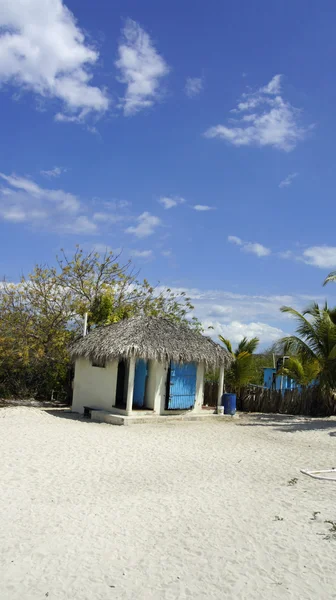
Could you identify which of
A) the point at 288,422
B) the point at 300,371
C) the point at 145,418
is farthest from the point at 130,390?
the point at 300,371

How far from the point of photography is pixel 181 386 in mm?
14961

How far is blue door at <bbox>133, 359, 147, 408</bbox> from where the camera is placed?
14977 mm

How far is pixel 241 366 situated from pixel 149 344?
5528 millimetres

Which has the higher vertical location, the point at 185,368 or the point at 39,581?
the point at 185,368

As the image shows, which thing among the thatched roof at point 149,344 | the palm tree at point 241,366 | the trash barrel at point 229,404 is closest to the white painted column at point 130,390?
the thatched roof at point 149,344

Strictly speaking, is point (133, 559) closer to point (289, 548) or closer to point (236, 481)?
point (289, 548)

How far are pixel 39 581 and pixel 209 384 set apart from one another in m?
14.1

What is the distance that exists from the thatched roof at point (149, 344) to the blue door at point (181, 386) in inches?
17.7

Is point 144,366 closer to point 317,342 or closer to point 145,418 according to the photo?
point 145,418

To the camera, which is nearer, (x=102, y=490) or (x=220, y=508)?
(x=220, y=508)

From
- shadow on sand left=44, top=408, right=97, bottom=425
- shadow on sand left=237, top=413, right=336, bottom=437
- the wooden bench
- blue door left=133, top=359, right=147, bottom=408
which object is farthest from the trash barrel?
shadow on sand left=44, top=408, right=97, bottom=425

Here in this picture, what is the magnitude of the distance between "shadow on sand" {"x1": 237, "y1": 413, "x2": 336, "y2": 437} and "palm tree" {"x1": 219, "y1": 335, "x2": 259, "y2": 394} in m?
1.35

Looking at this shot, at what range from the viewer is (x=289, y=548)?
515 centimetres

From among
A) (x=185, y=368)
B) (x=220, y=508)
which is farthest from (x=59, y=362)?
(x=220, y=508)
